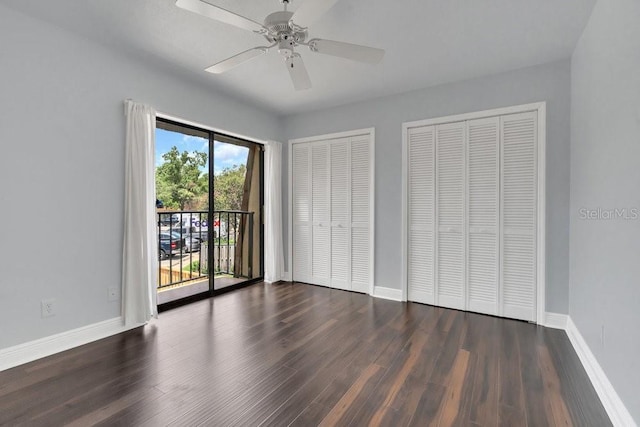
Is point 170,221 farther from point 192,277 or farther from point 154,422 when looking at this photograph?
point 154,422

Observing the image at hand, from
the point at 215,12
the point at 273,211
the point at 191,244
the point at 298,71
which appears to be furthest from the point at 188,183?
the point at 215,12

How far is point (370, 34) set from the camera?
2461 mm

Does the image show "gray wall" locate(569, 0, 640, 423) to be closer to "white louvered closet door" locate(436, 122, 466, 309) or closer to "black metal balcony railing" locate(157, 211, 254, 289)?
"white louvered closet door" locate(436, 122, 466, 309)

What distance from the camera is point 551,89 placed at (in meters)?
2.93

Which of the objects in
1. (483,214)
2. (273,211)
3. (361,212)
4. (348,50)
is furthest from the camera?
(273,211)

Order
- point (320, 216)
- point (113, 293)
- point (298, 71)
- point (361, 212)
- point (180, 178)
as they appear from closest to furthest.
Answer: point (298, 71)
point (113, 293)
point (180, 178)
point (361, 212)
point (320, 216)

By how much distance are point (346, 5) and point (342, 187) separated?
2.41 meters

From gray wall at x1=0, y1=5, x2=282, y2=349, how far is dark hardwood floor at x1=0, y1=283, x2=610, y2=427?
16.5 inches

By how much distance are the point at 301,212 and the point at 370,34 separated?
2.72 meters

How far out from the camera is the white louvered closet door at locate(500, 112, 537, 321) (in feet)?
9.95

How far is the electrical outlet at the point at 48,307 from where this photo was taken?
2346 mm

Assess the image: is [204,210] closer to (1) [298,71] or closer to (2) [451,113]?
(1) [298,71]

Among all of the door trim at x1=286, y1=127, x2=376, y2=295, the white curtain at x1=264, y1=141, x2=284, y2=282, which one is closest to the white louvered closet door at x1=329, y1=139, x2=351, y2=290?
the door trim at x1=286, y1=127, x2=376, y2=295

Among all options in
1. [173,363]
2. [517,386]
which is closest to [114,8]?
[173,363]
